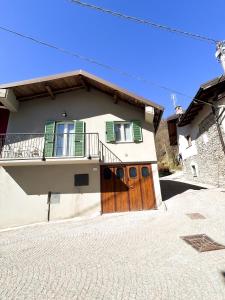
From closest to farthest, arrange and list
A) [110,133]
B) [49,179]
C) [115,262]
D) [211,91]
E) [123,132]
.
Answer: [115,262] < [49,179] < [110,133] < [123,132] < [211,91]

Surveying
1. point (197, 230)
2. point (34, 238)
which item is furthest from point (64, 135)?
point (197, 230)

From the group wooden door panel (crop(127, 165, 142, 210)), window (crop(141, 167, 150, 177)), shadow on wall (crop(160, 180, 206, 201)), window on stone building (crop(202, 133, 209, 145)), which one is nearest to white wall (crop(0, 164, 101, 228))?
wooden door panel (crop(127, 165, 142, 210))

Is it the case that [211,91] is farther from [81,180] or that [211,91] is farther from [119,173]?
[81,180]

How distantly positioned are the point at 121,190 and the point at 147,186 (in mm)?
1422

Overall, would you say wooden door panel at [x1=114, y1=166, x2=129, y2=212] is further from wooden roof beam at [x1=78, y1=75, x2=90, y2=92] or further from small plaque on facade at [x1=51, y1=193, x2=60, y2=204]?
wooden roof beam at [x1=78, y1=75, x2=90, y2=92]

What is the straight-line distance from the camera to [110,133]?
35.0 ft

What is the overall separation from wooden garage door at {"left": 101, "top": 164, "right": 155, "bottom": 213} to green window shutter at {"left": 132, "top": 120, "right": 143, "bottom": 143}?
146cm

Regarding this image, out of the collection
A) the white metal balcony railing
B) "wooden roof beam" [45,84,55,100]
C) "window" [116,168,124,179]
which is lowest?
"window" [116,168,124,179]

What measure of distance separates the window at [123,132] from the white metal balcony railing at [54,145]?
1.02 m

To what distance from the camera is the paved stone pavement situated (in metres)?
3.34

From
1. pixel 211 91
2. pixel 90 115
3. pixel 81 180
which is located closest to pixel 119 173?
pixel 81 180

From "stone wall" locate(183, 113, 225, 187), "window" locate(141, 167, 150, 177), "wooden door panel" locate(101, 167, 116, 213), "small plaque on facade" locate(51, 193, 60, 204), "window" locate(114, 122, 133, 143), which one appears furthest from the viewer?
"stone wall" locate(183, 113, 225, 187)

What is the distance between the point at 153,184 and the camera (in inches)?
402

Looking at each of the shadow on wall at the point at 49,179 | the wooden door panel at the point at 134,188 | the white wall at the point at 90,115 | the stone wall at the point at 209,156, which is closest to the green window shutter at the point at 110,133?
the white wall at the point at 90,115
